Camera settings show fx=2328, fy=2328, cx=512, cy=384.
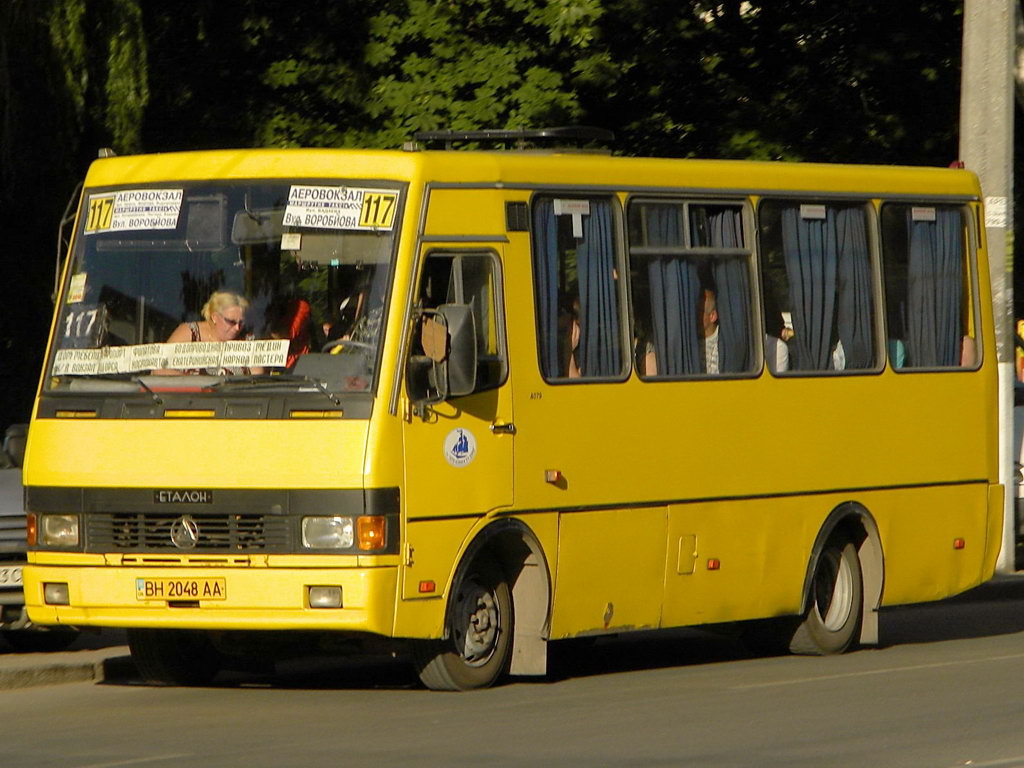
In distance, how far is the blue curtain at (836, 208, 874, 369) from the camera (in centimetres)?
1355

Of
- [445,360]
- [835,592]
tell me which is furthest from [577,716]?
[835,592]

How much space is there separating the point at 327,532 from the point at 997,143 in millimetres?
8791

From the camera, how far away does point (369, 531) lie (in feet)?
34.4

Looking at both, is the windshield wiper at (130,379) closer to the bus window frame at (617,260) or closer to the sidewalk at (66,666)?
the sidewalk at (66,666)

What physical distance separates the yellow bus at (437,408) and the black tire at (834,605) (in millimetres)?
49

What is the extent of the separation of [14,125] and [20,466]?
603 cm

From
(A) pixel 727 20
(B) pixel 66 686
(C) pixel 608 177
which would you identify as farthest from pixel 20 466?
(A) pixel 727 20

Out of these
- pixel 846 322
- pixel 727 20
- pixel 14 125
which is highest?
pixel 727 20

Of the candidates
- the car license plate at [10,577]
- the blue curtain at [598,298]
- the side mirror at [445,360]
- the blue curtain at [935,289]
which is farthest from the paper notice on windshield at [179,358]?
the blue curtain at [935,289]

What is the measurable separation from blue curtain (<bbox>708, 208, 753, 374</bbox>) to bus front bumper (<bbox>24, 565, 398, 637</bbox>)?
2951 mm

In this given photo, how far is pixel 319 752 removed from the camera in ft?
29.7

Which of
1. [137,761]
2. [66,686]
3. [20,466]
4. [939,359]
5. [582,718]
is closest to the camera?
[137,761]

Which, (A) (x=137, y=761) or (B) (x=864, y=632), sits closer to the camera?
(A) (x=137, y=761)

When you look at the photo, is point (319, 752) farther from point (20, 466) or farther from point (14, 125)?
point (14, 125)
